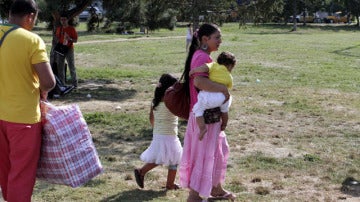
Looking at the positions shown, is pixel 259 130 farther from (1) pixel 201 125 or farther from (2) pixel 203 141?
(1) pixel 201 125

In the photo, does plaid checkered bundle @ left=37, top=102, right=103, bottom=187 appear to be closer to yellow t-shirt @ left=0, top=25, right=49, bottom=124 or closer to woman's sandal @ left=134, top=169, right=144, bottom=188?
yellow t-shirt @ left=0, top=25, right=49, bottom=124

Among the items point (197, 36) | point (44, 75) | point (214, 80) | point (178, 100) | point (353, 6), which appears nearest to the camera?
point (44, 75)

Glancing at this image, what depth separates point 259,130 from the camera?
8414mm

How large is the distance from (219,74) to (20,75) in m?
1.63

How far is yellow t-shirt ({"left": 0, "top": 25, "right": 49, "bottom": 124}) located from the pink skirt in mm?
1460

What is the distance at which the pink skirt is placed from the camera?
475 cm

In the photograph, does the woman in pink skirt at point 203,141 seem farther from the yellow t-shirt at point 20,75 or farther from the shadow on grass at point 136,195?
the yellow t-shirt at point 20,75

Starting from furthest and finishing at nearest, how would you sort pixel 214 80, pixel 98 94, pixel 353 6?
pixel 353 6 → pixel 98 94 → pixel 214 80

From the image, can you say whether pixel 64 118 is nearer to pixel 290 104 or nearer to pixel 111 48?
pixel 290 104

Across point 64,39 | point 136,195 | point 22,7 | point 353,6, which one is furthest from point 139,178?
point 353,6

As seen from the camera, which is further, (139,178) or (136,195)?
(139,178)

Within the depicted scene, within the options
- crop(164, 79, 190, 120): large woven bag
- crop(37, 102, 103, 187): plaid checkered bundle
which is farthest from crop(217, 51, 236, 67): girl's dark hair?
crop(37, 102, 103, 187): plaid checkered bundle

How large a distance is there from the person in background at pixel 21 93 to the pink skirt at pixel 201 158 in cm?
142

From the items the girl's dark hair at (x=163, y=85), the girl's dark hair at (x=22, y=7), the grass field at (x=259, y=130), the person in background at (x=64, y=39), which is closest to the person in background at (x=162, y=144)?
the girl's dark hair at (x=163, y=85)
